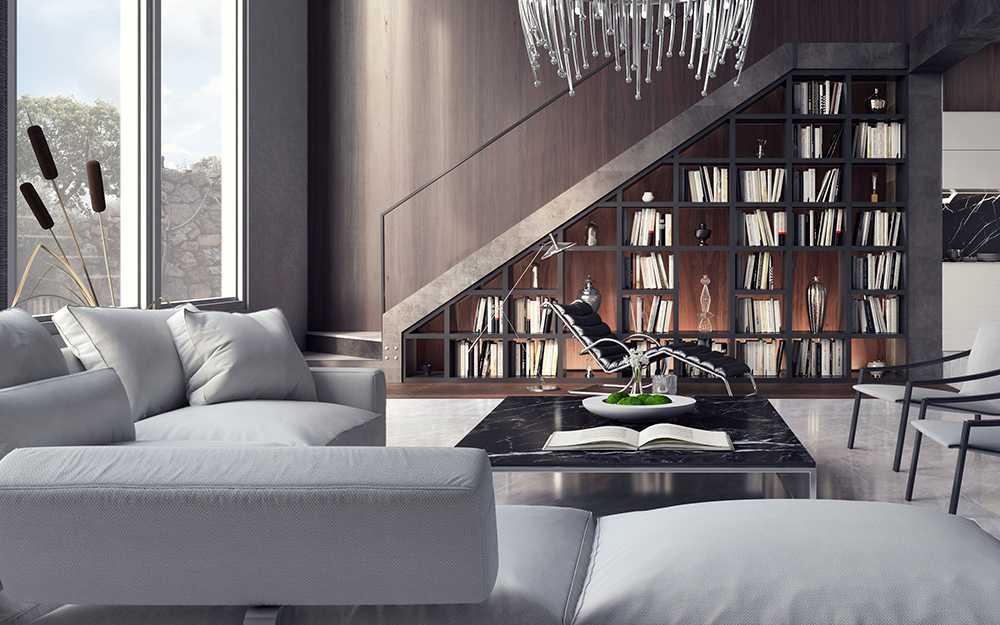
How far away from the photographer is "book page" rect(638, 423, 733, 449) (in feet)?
8.84

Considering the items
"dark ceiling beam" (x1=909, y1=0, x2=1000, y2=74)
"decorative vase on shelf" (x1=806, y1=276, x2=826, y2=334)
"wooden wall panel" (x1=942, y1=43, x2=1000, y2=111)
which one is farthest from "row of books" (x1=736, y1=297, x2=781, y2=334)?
"wooden wall panel" (x1=942, y1=43, x2=1000, y2=111)

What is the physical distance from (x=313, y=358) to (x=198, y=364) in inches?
150

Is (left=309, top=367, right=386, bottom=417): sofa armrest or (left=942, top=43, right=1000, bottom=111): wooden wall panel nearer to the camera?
(left=309, top=367, right=386, bottom=417): sofa armrest

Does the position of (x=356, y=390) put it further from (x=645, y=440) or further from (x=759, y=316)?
(x=759, y=316)

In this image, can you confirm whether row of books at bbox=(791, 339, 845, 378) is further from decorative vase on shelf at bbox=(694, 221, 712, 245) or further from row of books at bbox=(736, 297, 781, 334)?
decorative vase on shelf at bbox=(694, 221, 712, 245)

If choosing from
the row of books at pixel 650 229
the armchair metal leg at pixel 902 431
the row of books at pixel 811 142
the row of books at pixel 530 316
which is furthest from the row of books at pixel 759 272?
the armchair metal leg at pixel 902 431

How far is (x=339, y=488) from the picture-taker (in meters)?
0.99

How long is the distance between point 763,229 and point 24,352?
5626 millimetres

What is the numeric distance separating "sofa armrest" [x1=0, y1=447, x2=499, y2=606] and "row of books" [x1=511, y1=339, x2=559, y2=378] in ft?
18.1

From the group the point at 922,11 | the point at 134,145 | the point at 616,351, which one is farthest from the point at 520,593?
the point at 922,11

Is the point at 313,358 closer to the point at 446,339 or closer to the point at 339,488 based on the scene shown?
the point at 446,339

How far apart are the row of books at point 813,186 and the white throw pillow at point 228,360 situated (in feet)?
15.8

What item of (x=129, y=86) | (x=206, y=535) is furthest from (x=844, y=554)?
(x=129, y=86)

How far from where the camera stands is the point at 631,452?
106 inches
